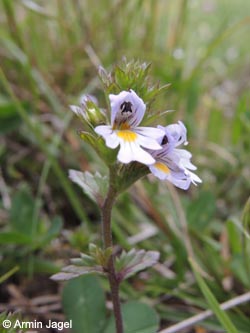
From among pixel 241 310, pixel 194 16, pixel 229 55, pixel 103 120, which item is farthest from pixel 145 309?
pixel 194 16

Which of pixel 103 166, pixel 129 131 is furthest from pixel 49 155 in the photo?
pixel 129 131

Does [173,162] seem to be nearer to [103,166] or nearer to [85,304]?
[85,304]

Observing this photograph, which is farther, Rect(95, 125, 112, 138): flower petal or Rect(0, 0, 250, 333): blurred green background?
A: Rect(0, 0, 250, 333): blurred green background

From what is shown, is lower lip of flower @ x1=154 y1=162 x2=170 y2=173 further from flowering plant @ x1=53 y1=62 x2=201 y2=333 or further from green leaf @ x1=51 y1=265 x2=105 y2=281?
green leaf @ x1=51 y1=265 x2=105 y2=281

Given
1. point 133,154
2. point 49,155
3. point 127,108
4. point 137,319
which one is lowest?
point 137,319

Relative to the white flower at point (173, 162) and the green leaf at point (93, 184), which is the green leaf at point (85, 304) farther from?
the white flower at point (173, 162)

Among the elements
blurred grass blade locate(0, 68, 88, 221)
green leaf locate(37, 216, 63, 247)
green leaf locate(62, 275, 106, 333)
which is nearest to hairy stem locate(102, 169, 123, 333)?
green leaf locate(62, 275, 106, 333)

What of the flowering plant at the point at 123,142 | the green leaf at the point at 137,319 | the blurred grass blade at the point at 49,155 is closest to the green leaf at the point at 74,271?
the flowering plant at the point at 123,142
